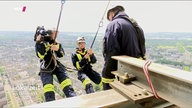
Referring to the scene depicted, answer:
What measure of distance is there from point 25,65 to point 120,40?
10381 mm

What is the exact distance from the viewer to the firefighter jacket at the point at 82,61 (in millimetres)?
5820

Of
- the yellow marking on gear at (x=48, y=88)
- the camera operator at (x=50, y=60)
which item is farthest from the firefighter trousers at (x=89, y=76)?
the yellow marking on gear at (x=48, y=88)

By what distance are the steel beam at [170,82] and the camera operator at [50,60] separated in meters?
2.84

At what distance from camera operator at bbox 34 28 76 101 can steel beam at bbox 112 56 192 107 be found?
9.33ft

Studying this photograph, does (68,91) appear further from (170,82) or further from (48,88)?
(170,82)

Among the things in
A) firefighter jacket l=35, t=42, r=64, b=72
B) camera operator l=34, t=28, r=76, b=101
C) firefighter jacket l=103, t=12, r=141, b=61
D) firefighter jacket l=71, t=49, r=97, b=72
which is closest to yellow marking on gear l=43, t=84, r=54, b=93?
camera operator l=34, t=28, r=76, b=101

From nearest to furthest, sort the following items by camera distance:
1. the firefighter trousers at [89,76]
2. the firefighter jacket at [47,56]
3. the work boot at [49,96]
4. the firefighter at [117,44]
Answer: the firefighter at [117,44], the work boot at [49,96], the firefighter jacket at [47,56], the firefighter trousers at [89,76]

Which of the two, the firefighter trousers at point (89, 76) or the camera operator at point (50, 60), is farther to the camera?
the firefighter trousers at point (89, 76)

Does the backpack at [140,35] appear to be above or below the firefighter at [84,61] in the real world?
above

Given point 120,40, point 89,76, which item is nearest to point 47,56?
point 89,76

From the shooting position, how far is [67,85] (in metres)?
4.77

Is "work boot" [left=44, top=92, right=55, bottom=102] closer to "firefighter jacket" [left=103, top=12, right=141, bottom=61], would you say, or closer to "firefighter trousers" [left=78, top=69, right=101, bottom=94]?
"firefighter trousers" [left=78, top=69, right=101, bottom=94]

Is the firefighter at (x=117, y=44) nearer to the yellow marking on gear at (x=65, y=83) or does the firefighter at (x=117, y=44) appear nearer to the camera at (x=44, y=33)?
the yellow marking on gear at (x=65, y=83)

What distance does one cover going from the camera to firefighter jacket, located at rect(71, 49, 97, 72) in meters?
5.82
